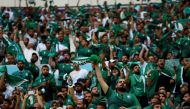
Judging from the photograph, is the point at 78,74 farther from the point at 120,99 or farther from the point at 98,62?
the point at 120,99

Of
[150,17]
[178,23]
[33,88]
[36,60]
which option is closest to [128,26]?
[178,23]

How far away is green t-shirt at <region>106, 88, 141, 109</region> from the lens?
30.1 ft

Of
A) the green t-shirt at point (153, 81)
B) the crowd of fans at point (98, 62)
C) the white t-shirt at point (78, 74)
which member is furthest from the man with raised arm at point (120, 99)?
the white t-shirt at point (78, 74)

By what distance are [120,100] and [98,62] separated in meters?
0.74

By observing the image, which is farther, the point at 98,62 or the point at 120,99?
the point at 98,62

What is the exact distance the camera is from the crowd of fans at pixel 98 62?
406 inches

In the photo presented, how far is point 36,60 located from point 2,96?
93.3 inches

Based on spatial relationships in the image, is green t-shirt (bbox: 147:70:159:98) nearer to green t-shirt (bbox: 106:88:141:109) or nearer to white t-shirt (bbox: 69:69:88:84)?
white t-shirt (bbox: 69:69:88:84)

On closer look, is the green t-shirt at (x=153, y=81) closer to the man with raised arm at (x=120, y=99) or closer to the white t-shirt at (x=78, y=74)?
the white t-shirt at (x=78, y=74)

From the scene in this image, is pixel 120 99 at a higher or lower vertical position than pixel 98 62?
lower

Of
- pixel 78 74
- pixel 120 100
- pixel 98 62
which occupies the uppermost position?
pixel 98 62

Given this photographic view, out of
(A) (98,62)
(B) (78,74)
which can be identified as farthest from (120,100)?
(B) (78,74)

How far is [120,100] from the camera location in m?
9.18

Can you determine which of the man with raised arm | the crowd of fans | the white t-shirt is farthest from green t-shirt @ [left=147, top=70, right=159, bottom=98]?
the man with raised arm
